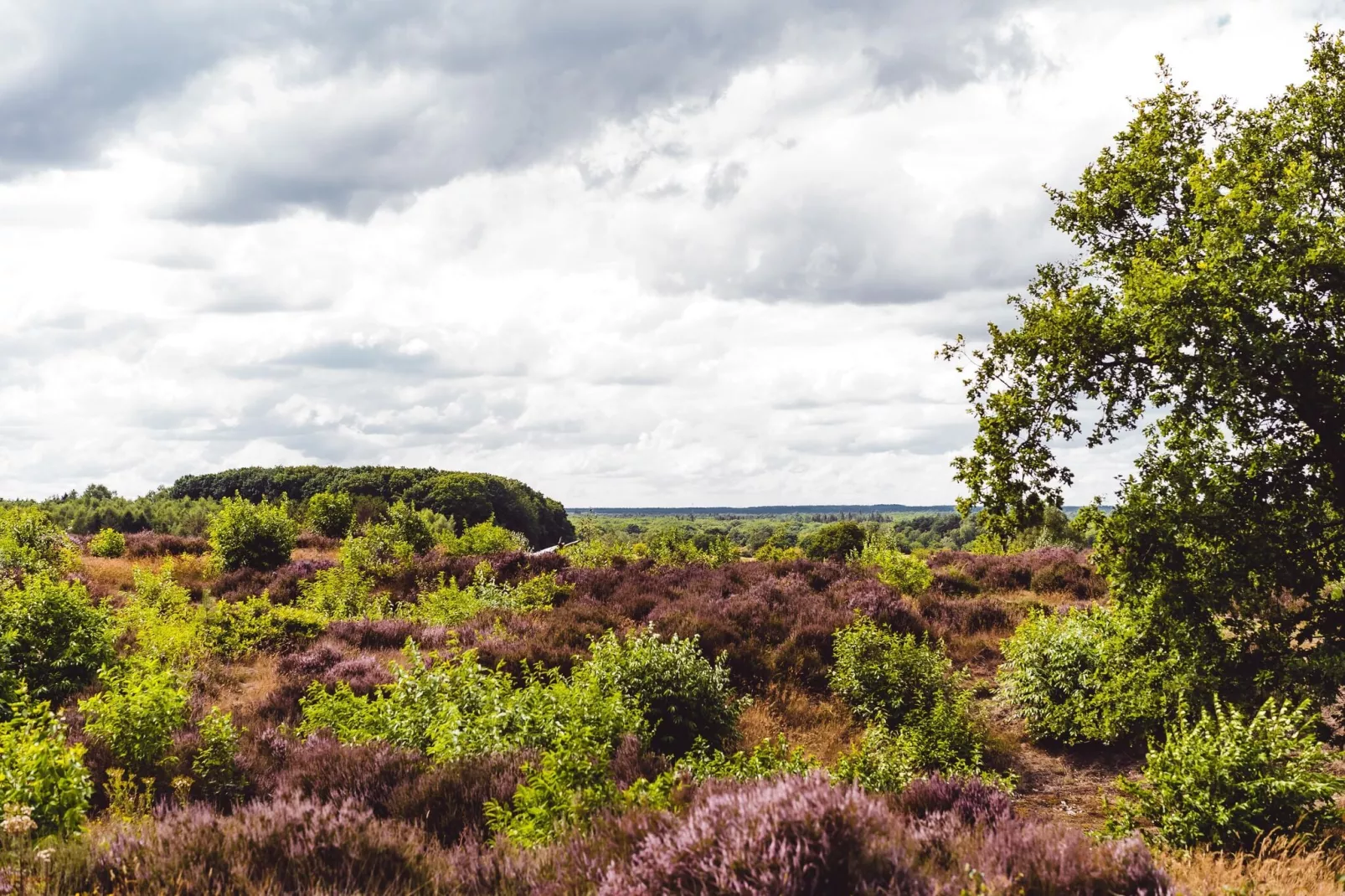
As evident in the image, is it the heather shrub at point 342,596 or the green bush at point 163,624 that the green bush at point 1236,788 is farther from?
the heather shrub at point 342,596

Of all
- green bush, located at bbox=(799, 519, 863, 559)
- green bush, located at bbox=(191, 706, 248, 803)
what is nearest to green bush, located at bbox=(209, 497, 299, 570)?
green bush, located at bbox=(191, 706, 248, 803)

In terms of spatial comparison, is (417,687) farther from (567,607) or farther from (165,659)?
(567,607)

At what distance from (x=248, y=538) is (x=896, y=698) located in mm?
20919

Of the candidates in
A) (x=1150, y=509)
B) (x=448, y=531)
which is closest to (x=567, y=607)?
(x=1150, y=509)

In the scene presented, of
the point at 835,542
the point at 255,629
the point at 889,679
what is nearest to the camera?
the point at 889,679

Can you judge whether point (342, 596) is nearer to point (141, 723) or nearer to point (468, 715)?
point (141, 723)

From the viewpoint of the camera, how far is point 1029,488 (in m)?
10.7

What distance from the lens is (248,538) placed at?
929 inches

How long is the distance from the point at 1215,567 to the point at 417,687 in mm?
9536

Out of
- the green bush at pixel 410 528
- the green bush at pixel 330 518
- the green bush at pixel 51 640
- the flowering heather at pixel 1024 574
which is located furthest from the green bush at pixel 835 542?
the green bush at pixel 51 640

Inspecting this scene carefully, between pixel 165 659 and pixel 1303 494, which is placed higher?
pixel 1303 494

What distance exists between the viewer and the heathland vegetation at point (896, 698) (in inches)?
159

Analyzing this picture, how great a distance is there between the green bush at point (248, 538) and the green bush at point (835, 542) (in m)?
24.3

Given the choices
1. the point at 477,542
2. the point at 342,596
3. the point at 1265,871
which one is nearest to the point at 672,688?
the point at 1265,871
